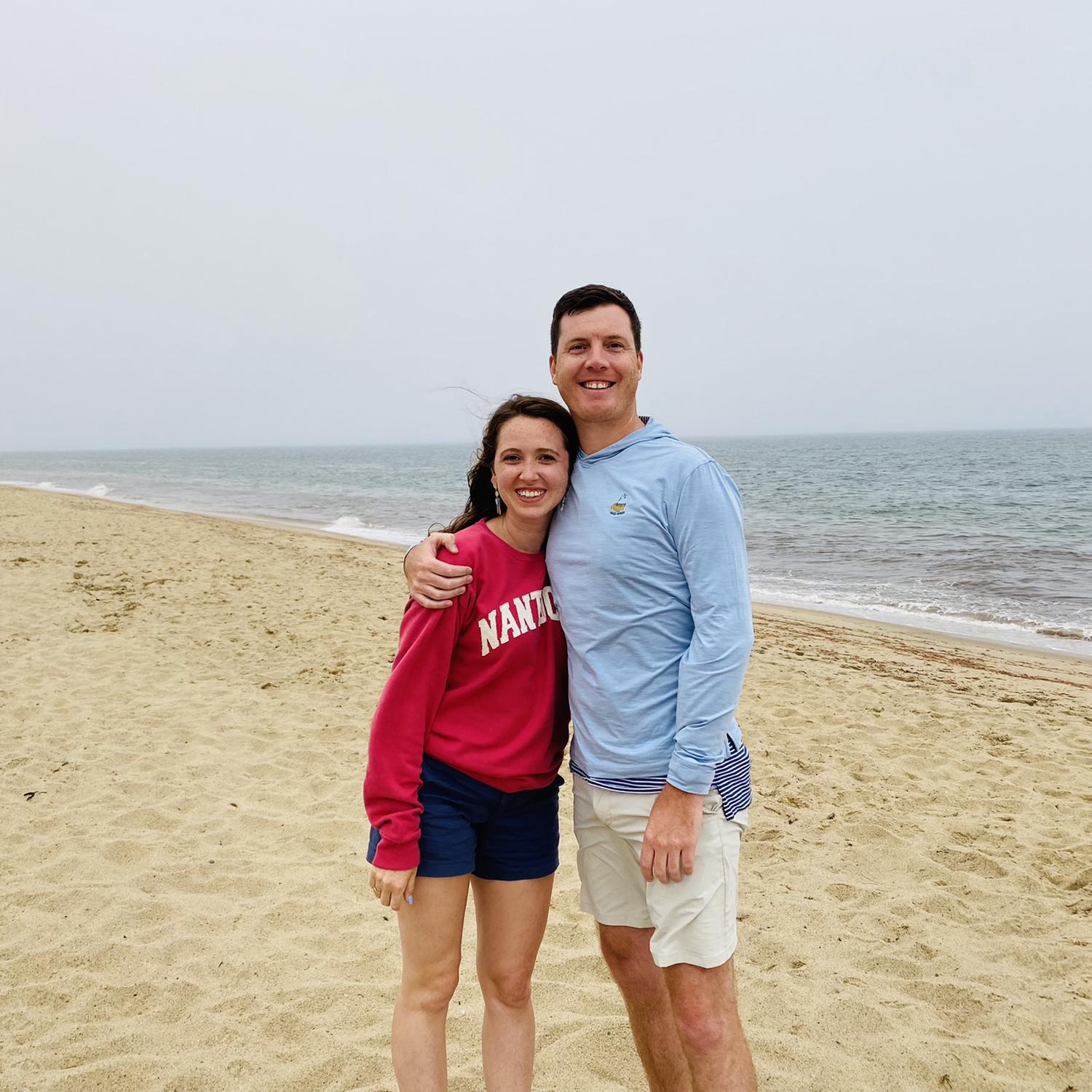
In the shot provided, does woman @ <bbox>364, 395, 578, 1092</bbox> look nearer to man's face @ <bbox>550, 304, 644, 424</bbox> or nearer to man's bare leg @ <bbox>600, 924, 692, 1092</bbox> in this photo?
man's face @ <bbox>550, 304, 644, 424</bbox>

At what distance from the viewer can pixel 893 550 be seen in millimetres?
17797

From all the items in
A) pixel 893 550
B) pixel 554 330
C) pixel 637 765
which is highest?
pixel 554 330

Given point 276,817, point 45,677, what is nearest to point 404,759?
point 276,817

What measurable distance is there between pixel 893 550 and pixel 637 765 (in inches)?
691

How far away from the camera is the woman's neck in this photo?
212cm

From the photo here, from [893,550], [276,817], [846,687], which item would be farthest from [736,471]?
[276,817]

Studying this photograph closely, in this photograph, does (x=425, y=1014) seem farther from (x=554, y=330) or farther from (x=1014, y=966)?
(x=1014, y=966)

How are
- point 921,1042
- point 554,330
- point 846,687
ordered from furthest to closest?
point 846,687 → point 921,1042 → point 554,330

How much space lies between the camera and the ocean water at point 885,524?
1215cm

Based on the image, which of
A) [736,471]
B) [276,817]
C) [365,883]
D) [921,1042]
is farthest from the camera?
[736,471]

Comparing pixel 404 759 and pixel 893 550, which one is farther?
pixel 893 550

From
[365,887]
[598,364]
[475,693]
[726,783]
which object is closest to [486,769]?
[475,693]

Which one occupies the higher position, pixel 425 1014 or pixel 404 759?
pixel 404 759

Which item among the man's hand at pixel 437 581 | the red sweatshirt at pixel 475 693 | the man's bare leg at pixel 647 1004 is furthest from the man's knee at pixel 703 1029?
the man's hand at pixel 437 581
